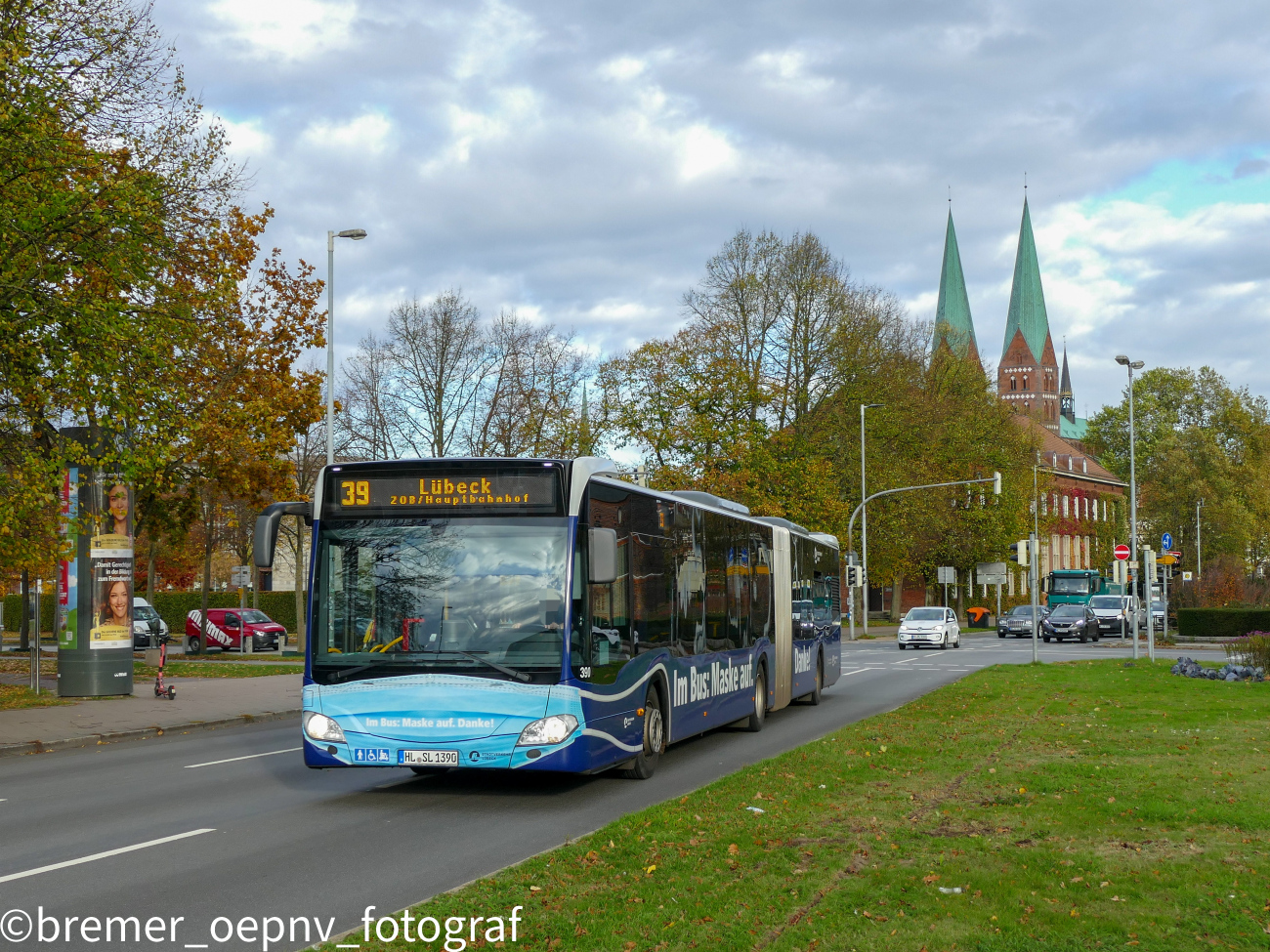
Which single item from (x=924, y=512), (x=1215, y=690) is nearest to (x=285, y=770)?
(x=1215, y=690)

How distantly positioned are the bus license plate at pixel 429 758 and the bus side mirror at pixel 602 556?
179 centimetres

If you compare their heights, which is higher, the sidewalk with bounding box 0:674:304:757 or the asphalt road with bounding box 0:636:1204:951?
the asphalt road with bounding box 0:636:1204:951

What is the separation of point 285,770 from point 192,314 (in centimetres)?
864

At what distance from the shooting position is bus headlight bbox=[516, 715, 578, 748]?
34.4ft

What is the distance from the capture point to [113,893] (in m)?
7.45

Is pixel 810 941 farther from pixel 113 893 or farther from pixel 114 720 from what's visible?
pixel 114 720

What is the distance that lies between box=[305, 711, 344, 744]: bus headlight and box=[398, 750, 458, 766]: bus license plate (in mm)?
552

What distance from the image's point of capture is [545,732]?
34.4 ft

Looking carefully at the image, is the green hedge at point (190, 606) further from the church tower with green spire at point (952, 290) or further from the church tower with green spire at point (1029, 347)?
the church tower with green spire at point (1029, 347)

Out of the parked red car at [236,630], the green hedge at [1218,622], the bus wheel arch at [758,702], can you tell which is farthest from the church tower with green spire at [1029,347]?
the bus wheel arch at [758,702]

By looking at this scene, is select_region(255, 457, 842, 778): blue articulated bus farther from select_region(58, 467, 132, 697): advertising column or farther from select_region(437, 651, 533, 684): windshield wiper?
select_region(58, 467, 132, 697): advertising column

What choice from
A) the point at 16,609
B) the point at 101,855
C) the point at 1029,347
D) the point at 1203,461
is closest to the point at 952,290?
the point at 1029,347

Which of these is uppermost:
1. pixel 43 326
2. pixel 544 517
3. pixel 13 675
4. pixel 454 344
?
pixel 454 344

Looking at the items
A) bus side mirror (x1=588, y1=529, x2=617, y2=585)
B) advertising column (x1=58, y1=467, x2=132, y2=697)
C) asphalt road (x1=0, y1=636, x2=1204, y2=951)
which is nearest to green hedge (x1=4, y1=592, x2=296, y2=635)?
advertising column (x1=58, y1=467, x2=132, y2=697)
